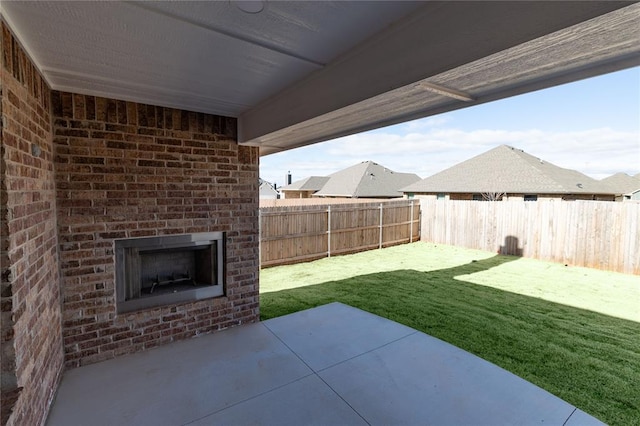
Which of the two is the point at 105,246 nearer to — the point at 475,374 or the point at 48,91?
the point at 48,91

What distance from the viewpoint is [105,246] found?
2.92 meters

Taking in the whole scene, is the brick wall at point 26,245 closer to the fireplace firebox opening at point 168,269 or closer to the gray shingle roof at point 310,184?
the fireplace firebox opening at point 168,269

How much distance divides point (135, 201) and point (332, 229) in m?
6.41

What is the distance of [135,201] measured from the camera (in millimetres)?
3041

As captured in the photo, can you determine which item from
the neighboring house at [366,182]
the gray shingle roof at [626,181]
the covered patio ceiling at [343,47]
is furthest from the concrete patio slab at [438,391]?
the gray shingle roof at [626,181]

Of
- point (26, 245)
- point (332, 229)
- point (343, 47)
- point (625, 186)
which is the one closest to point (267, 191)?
point (332, 229)

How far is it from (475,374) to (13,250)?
3587 millimetres

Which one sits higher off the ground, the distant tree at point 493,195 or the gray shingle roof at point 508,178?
the gray shingle roof at point 508,178

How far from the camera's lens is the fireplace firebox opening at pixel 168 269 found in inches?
121

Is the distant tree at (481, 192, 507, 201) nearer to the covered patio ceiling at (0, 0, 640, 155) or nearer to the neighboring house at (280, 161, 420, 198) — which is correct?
the neighboring house at (280, 161, 420, 198)

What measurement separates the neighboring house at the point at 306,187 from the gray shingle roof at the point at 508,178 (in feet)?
39.4

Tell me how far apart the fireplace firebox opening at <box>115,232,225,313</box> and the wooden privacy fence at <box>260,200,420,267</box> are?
12.4 feet

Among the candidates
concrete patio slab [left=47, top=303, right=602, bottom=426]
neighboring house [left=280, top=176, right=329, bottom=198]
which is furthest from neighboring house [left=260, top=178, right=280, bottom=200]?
concrete patio slab [left=47, top=303, right=602, bottom=426]

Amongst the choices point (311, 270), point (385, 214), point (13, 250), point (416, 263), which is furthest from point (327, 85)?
point (385, 214)
